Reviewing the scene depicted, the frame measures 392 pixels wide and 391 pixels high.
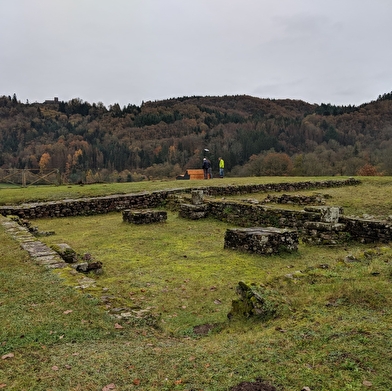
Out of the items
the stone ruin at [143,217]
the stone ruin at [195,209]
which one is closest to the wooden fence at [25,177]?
the stone ruin at [143,217]

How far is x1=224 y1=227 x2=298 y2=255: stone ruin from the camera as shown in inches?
410

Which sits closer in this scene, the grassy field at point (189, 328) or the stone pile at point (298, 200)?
the grassy field at point (189, 328)

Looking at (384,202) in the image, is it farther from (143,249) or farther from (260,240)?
(143,249)

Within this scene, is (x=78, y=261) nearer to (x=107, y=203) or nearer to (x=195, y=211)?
(x=195, y=211)

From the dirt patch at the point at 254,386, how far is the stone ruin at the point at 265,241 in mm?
7078

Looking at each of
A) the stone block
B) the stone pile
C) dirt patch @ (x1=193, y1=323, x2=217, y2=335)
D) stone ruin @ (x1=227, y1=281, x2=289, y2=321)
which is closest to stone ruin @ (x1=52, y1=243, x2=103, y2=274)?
dirt patch @ (x1=193, y1=323, x2=217, y2=335)

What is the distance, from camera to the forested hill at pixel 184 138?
69.2 m

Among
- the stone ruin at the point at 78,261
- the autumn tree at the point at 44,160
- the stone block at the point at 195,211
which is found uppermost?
the autumn tree at the point at 44,160

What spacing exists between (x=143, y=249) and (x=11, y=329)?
20.7 ft

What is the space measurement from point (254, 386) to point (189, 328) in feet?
8.12

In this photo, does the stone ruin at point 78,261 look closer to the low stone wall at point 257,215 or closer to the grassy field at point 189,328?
the grassy field at point 189,328

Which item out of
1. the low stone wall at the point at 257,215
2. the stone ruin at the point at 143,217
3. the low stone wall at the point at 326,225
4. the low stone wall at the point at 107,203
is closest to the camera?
the low stone wall at the point at 326,225

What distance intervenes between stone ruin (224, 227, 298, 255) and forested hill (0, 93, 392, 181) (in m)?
37.6

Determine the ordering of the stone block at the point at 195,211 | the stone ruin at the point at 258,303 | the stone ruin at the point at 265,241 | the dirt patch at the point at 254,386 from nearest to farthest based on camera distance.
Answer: the dirt patch at the point at 254,386, the stone ruin at the point at 258,303, the stone ruin at the point at 265,241, the stone block at the point at 195,211
